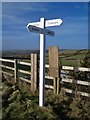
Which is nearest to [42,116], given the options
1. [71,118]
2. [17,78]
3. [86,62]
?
[71,118]

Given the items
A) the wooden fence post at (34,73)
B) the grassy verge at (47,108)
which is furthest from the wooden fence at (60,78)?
the grassy verge at (47,108)

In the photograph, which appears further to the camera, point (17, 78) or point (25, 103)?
point (17, 78)

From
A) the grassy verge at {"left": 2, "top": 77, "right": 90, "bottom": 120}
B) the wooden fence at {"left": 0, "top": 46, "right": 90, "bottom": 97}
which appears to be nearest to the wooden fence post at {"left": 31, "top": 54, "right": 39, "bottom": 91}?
the wooden fence at {"left": 0, "top": 46, "right": 90, "bottom": 97}

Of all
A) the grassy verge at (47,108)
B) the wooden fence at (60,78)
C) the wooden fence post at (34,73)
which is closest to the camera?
the grassy verge at (47,108)

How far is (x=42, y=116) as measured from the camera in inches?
252

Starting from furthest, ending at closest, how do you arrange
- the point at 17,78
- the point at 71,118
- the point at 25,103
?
the point at 17,78 < the point at 25,103 < the point at 71,118

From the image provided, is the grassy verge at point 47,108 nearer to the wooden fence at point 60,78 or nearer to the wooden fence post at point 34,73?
the wooden fence at point 60,78

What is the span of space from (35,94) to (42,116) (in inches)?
90.3

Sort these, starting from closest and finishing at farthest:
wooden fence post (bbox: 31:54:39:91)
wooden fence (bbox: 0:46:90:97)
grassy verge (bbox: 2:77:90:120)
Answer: grassy verge (bbox: 2:77:90:120) < wooden fence (bbox: 0:46:90:97) < wooden fence post (bbox: 31:54:39:91)

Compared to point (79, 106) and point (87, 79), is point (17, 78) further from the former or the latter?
point (79, 106)

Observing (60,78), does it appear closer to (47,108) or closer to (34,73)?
(34,73)

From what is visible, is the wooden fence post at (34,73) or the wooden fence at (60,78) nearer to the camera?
the wooden fence at (60,78)

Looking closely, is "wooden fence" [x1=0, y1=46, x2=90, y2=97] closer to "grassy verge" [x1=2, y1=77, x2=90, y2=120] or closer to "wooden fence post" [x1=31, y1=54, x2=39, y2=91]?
"wooden fence post" [x1=31, y1=54, x2=39, y2=91]

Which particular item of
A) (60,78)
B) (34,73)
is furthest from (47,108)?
(34,73)
